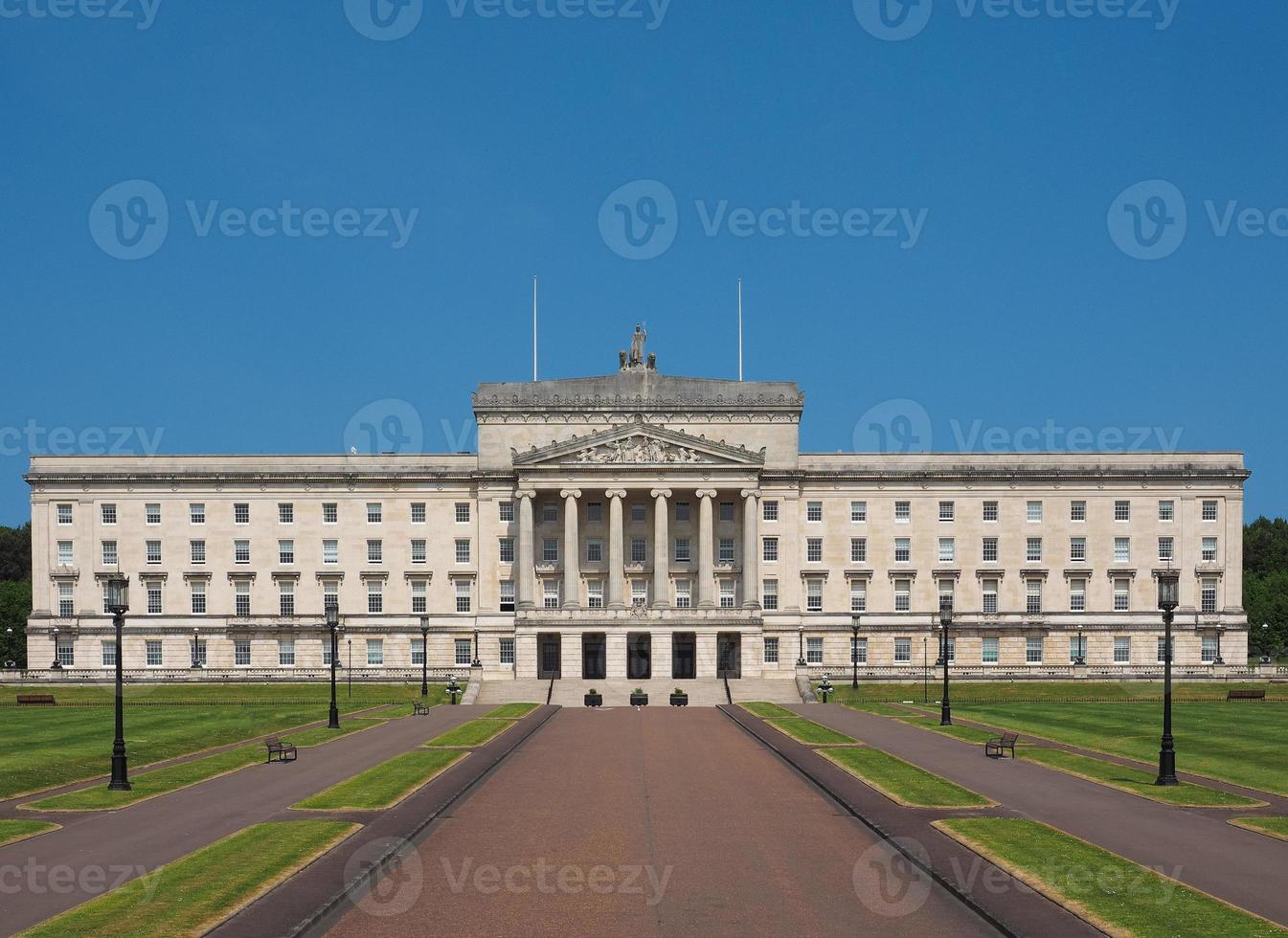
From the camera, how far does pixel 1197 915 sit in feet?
71.4

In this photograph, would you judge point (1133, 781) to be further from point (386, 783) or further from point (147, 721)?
point (147, 721)

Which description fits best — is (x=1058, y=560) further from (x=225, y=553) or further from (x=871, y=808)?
(x=871, y=808)

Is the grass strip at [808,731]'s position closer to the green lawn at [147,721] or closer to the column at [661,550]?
the green lawn at [147,721]

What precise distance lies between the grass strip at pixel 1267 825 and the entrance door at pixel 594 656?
7759 cm

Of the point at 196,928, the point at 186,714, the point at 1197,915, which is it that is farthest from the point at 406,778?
the point at 186,714

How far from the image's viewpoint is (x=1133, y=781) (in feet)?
132

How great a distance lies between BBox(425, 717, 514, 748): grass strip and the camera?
53469 mm

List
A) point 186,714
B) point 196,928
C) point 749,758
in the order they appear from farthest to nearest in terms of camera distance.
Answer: point 186,714 → point 749,758 → point 196,928

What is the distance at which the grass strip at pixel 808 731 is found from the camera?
53.6 metres

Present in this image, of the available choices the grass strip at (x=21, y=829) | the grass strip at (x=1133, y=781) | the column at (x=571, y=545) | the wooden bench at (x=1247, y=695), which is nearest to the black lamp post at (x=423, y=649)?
the column at (x=571, y=545)

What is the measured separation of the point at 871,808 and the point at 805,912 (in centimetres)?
1146

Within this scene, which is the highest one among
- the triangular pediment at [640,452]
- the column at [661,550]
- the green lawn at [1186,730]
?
the triangular pediment at [640,452]

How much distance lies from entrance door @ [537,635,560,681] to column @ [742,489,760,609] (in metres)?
16.7

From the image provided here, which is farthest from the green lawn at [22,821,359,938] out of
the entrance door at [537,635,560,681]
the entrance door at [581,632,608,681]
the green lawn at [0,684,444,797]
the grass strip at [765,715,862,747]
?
the entrance door at [537,635,560,681]
